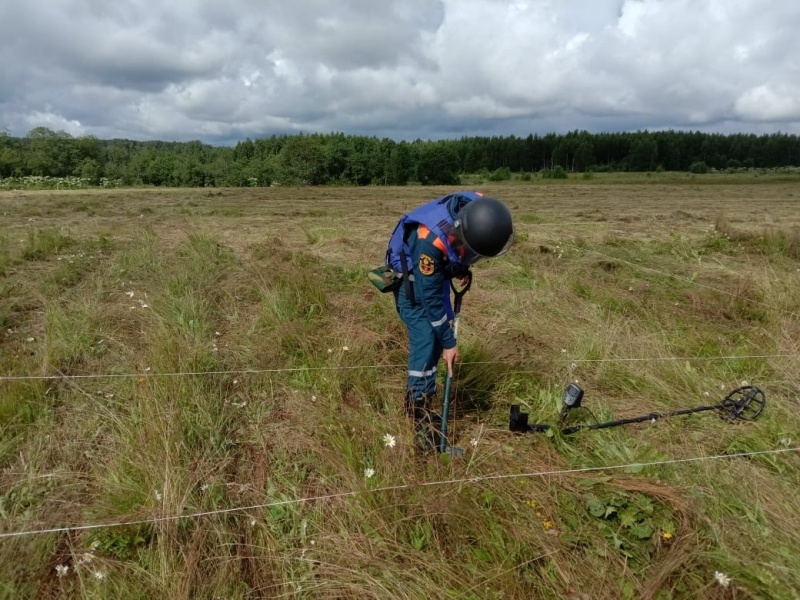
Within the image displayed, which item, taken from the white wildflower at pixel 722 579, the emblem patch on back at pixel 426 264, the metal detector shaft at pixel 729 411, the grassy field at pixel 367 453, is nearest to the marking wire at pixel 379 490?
the grassy field at pixel 367 453

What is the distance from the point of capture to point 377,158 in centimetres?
7925

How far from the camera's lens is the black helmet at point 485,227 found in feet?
9.40

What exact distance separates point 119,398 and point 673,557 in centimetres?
394

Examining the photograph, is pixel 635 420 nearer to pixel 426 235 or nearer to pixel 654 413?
pixel 654 413

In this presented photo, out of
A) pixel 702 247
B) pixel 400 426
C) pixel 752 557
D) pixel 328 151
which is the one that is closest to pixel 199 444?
pixel 400 426

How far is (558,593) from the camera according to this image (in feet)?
7.58

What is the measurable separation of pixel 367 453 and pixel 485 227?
1.65m

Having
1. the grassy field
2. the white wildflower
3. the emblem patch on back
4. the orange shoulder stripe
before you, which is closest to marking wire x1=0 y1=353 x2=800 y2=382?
the grassy field

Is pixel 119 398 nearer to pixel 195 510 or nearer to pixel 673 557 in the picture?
pixel 195 510

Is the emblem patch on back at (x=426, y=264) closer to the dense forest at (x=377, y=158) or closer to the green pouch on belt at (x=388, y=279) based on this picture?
the green pouch on belt at (x=388, y=279)

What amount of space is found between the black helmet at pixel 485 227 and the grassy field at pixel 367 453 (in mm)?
1344

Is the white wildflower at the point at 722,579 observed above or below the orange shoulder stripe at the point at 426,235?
below

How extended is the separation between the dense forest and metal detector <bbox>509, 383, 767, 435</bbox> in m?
70.5

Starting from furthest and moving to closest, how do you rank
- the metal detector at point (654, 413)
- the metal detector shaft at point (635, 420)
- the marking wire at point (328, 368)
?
the marking wire at point (328, 368)
the metal detector shaft at point (635, 420)
the metal detector at point (654, 413)
